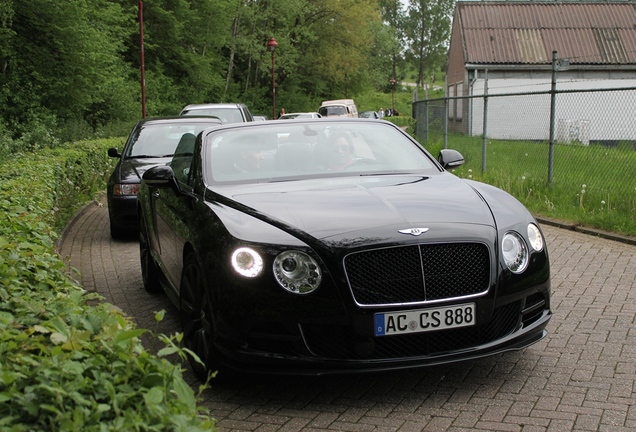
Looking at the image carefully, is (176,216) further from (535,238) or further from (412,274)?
(535,238)

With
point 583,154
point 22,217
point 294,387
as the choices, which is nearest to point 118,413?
point 294,387

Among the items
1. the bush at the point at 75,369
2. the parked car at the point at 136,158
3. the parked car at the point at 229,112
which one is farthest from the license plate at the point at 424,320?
the parked car at the point at 229,112

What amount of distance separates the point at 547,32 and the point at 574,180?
24.4 metres

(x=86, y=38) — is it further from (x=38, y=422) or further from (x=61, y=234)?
(x=38, y=422)

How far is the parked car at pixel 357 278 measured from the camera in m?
4.09

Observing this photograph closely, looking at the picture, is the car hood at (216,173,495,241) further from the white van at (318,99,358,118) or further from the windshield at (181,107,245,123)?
the white van at (318,99,358,118)

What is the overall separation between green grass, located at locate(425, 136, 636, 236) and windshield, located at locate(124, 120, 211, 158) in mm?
4936

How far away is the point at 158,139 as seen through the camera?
1155 cm

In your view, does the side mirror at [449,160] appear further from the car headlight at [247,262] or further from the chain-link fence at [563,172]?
the chain-link fence at [563,172]

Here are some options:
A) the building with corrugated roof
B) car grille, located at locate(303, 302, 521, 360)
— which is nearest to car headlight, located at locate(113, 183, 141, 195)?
car grille, located at locate(303, 302, 521, 360)

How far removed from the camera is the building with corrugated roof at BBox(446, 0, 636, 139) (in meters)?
33.0

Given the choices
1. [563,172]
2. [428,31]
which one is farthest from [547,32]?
[428,31]

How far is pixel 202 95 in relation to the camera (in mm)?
48750

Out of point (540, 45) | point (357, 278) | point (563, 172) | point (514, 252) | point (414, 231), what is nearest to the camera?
point (357, 278)
